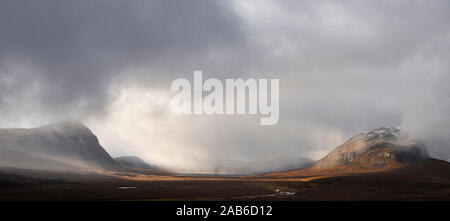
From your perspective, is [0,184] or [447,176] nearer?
[0,184]

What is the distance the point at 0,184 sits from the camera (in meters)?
104
